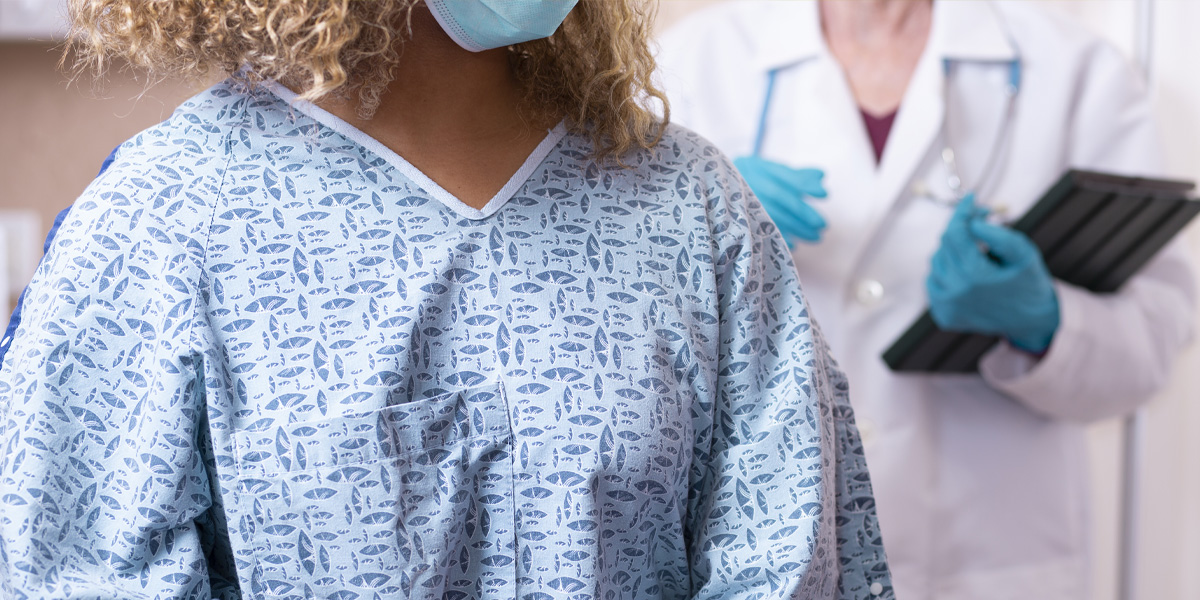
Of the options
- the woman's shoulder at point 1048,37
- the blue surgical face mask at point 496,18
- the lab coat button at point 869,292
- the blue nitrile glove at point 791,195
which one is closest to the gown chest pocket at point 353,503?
the blue surgical face mask at point 496,18

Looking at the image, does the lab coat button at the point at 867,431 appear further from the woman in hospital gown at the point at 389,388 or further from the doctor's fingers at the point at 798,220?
the woman in hospital gown at the point at 389,388

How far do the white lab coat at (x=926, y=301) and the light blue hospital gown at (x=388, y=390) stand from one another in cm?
49

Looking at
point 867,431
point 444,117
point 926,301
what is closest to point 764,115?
point 926,301

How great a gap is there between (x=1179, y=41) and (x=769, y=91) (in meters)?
0.73

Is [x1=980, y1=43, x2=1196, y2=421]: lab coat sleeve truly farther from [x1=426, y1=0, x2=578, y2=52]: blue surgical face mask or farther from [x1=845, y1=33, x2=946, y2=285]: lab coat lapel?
[x1=426, y1=0, x2=578, y2=52]: blue surgical face mask


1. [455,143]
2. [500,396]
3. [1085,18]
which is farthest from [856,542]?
[1085,18]

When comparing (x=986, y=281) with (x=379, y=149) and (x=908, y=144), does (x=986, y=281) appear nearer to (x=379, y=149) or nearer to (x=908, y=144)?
(x=908, y=144)

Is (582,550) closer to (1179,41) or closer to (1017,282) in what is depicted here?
(1017,282)

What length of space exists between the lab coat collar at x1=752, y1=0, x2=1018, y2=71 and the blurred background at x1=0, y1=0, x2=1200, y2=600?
1.03ft

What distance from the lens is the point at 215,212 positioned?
63 centimetres

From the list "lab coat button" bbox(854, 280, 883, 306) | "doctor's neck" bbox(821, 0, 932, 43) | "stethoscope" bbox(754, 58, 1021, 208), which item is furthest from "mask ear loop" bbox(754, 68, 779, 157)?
"lab coat button" bbox(854, 280, 883, 306)

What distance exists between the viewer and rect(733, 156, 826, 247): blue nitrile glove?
3.60ft

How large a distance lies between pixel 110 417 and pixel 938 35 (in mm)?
1020

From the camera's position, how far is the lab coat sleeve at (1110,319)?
1.17 m
